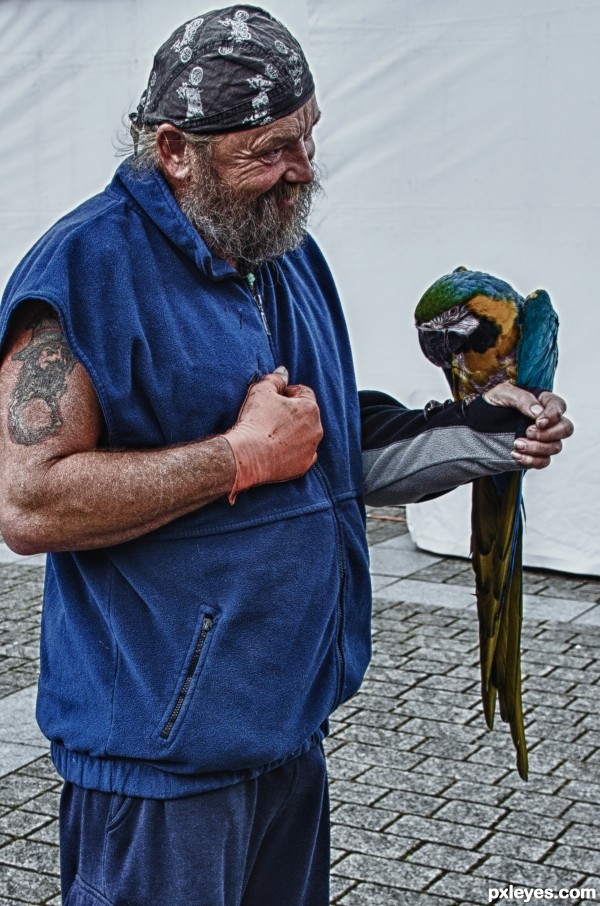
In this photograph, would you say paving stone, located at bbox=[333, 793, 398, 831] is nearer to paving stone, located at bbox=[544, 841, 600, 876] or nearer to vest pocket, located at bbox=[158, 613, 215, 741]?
paving stone, located at bbox=[544, 841, 600, 876]

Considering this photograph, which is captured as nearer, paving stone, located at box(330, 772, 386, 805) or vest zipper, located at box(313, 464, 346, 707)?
vest zipper, located at box(313, 464, 346, 707)

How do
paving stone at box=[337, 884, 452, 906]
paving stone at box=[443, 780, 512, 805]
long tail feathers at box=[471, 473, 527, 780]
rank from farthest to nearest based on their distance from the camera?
paving stone at box=[443, 780, 512, 805]
paving stone at box=[337, 884, 452, 906]
long tail feathers at box=[471, 473, 527, 780]

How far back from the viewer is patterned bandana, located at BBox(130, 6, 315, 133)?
5.65 feet

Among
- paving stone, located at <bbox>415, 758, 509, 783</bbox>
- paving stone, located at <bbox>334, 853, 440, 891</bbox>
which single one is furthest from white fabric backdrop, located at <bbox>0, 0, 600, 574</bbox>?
paving stone, located at <bbox>334, 853, 440, 891</bbox>

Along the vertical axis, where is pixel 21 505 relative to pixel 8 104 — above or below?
below

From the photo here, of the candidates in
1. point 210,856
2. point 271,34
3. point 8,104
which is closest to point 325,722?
point 210,856

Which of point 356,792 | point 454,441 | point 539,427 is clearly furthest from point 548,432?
point 356,792

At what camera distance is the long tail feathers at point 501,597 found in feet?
7.51

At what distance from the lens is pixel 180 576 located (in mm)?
1737

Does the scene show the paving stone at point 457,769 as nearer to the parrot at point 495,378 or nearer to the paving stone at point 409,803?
the paving stone at point 409,803

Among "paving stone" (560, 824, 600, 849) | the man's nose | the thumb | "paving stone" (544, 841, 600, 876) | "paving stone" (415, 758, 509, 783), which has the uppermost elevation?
the man's nose

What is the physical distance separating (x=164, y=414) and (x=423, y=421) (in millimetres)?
581

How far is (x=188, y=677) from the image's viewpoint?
1.73 metres

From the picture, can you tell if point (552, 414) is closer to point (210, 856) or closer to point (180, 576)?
point (180, 576)
